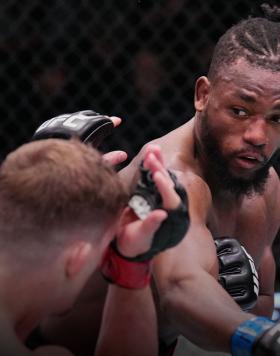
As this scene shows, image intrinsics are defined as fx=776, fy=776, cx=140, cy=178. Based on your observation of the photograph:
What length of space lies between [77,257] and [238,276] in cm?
64

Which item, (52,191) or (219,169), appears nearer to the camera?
(52,191)

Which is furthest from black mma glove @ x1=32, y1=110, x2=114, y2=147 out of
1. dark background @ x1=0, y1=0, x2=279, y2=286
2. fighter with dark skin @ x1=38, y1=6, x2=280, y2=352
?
dark background @ x1=0, y1=0, x2=279, y2=286

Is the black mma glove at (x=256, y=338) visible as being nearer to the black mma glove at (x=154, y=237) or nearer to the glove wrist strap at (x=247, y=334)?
the glove wrist strap at (x=247, y=334)

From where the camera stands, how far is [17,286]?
113cm

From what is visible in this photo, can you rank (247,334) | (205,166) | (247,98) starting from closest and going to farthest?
(247,334) → (247,98) → (205,166)

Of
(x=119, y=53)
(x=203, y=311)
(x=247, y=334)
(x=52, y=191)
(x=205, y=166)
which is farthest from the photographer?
(x=119, y=53)

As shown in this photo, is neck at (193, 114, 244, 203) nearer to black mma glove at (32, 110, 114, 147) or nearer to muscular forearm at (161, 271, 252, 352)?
black mma glove at (32, 110, 114, 147)

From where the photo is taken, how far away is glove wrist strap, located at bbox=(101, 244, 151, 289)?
120 centimetres

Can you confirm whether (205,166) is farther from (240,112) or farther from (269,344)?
(269,344)

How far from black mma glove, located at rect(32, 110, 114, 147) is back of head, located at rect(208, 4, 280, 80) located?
324 millimetres

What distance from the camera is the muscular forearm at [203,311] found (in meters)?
1.28

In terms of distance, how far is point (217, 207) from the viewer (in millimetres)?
1882

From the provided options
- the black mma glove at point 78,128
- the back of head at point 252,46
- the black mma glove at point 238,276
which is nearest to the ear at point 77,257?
the black mma glove at point 78,128

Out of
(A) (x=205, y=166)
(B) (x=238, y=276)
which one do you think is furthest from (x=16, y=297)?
(A) (x=205, y=166)
